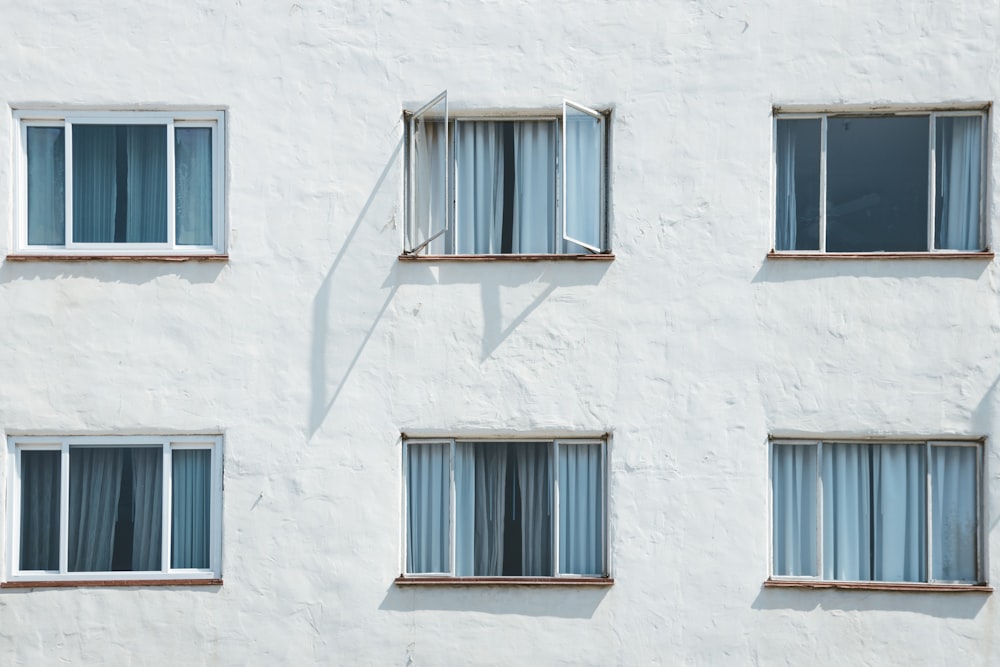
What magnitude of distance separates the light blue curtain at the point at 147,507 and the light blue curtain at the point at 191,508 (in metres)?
0.15

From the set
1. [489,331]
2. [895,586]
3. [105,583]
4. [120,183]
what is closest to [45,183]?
[120,183]

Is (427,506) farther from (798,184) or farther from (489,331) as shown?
(798,184)

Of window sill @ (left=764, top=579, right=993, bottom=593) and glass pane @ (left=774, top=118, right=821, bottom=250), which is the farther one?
glass pane @ (left=774, top=118, right=821, bottom=250)

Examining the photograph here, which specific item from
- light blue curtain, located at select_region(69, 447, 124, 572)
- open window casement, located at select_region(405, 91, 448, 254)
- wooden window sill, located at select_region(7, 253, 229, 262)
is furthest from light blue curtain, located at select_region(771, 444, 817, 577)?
light blue curtain, located at select_region(69, 447, 124, 572)

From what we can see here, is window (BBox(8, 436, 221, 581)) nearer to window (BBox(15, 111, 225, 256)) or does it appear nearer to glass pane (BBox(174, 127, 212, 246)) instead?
window (BBox(15, 111, 225, 256))

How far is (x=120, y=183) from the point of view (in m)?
11.2

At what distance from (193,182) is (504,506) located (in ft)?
14.5

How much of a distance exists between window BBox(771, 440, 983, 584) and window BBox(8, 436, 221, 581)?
18.4ft

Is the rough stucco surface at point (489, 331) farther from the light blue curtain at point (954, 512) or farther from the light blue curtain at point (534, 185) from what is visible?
the light blue curtain at point (534, 185)

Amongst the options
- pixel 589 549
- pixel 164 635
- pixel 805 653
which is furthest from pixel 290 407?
pixel 805 653

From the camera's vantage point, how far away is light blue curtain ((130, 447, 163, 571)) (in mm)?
11000

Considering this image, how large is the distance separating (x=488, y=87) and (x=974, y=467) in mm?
5942

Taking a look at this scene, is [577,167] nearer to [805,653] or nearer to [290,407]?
[290,407]

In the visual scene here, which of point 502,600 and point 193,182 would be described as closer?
point 502,600
